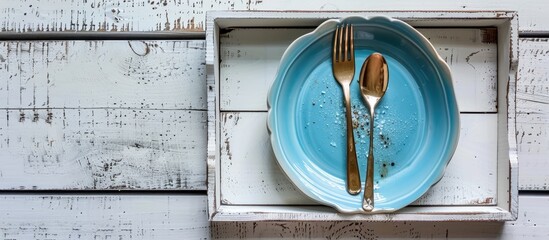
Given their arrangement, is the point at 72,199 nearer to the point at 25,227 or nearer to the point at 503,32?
the point at 25,227

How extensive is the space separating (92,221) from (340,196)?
0.88 ft

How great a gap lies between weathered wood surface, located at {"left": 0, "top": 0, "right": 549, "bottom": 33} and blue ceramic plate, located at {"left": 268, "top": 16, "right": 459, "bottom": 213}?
0.17ft

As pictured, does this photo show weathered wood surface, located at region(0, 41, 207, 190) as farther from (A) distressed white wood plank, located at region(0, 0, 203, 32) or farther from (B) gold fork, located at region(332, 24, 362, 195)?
(B) gold fork, located at region(332, 24, 362, 195)

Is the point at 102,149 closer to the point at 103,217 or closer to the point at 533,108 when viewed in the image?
the point at 103,217

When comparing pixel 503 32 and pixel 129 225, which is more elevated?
pixel 503 32

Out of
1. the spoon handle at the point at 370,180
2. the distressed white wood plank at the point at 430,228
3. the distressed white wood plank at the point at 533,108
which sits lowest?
the distressed white wood plank at the point at 430,228

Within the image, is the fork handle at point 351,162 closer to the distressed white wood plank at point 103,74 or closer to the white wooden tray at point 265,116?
the white wooden tray at point 265,116

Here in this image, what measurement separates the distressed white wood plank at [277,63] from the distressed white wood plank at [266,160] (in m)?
0.01

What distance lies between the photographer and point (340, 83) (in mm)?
534

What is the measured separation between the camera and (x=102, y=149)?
22.4 inches

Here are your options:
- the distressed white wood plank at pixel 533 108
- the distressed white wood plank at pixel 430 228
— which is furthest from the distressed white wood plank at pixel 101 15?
the distressed white wood plank at pixel 533 108

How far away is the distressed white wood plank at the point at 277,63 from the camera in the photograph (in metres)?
0.55

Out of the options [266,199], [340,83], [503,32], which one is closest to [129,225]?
[266,199]

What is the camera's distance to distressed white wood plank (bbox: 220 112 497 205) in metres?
0.55
